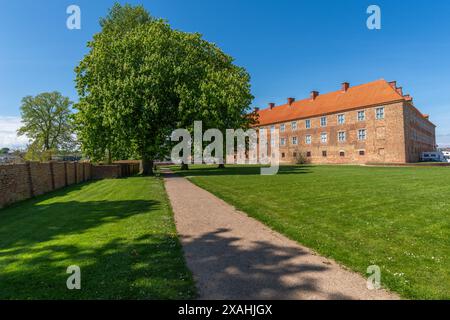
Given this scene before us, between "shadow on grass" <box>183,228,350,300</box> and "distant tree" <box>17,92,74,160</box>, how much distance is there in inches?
2306

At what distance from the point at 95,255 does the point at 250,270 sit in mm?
3164

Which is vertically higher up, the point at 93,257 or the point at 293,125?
the point at 293,125

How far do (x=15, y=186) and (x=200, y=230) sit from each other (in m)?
11.1

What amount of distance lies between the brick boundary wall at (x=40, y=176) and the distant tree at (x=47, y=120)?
36.3m

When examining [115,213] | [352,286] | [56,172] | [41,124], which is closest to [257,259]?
[352,286]

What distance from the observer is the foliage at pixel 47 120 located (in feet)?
186

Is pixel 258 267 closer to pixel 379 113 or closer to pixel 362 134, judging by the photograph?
pixel 379 113

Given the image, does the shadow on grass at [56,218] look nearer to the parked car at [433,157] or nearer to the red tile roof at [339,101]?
the red tile roof at [339,101]

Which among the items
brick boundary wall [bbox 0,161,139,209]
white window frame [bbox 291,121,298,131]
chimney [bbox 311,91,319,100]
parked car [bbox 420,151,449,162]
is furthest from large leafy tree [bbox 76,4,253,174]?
parked car [bbox 420,151,449,162]

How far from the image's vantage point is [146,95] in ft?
79.6

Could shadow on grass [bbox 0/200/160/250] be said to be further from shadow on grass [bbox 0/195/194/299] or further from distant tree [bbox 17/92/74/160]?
Answer: distant tree [bbox 17/92/74/160]

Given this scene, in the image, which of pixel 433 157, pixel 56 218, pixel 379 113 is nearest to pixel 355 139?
pixel 379 113

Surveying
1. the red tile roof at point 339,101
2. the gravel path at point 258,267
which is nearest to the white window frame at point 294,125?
the red tile roof at point 339,101

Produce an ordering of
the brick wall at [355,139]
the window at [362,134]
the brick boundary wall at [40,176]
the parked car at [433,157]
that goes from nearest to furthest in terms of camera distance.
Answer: the brick boundary wall at [40,176], the brick wall at [355,139], the window at [362,134], the parked car at [433,157]
